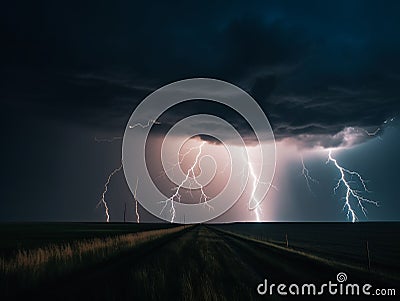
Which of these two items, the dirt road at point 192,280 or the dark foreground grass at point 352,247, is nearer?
the dirt road at point 192,280

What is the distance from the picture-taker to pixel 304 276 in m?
12.8

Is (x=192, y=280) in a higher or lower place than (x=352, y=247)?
higher

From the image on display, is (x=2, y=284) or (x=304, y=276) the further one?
(x=304, y=276)

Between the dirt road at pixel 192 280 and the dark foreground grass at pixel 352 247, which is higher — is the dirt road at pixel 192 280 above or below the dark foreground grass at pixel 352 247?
above

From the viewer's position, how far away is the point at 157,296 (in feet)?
29.0

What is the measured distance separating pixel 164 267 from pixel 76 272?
322 cm

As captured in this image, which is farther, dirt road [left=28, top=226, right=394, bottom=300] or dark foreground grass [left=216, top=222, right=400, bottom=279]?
dark foreground grass [left=216, top=222, right=400, bottom=279]

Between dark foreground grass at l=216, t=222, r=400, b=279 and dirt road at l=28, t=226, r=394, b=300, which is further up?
dirt road at l=28, t=226, r=394, b=300

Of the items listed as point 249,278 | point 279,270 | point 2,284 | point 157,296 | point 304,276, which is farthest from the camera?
point 279,270

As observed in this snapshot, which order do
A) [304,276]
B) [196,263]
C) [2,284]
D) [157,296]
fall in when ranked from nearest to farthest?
[157,296] < [2,284] < [304,276] < [196,263]

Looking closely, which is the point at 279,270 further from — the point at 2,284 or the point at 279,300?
the point at 2,284

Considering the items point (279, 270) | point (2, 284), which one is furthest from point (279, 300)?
point (2, 284)

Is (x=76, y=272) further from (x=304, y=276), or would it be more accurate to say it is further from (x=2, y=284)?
(x=304, y=276)

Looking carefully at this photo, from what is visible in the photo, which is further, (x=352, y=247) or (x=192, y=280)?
(x=352, y=247)
